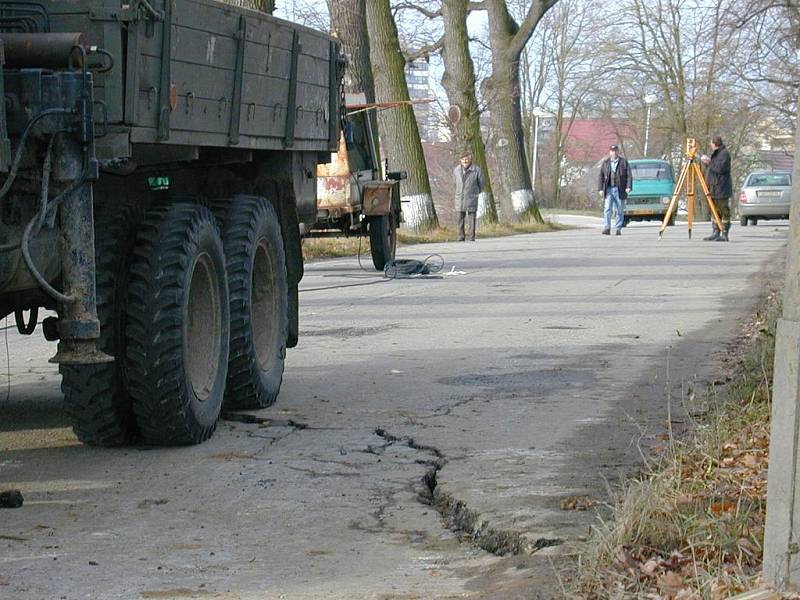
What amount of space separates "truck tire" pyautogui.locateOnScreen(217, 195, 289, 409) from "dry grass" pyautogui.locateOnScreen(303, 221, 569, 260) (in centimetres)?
1237

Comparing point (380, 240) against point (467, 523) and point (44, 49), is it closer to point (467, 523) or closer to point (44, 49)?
point (44, 49)

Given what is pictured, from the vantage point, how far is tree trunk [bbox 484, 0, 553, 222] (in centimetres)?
3991

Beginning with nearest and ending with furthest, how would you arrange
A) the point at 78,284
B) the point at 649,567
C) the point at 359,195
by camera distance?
1. the point at 649,567
2. the point at 78,284
3. the point at 359,195

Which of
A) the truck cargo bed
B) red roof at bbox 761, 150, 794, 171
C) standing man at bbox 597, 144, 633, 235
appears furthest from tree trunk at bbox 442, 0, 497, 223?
red roof at bbox 761, 150, 794, 171

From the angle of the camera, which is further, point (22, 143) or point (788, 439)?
point (22, 143)

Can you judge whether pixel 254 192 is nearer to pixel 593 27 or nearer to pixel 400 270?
pixel 400 270

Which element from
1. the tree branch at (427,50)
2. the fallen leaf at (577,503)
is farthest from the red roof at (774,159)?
the fallen leaf at (577,503)

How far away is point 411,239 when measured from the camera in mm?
28250

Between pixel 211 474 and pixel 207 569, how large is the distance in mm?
1466

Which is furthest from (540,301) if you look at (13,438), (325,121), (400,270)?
(13,438)

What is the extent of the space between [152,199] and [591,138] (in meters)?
77.4

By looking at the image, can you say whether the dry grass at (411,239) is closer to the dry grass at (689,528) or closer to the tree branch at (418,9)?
the tree branch at (418,9)

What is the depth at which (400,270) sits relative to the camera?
1769 cm

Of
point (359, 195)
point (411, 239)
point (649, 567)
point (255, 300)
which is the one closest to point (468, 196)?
point (411, 239)
